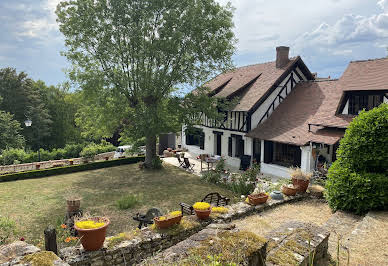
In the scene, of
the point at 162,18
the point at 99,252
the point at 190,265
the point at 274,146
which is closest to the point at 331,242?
the point at 190,265

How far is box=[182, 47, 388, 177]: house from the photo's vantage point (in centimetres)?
1417

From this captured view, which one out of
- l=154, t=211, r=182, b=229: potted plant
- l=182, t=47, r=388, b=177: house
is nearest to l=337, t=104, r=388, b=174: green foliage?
l=182, t=47, r=388, b=177: house

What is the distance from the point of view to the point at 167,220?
253 inches

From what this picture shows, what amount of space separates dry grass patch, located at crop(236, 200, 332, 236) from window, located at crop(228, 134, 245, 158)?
9601mm

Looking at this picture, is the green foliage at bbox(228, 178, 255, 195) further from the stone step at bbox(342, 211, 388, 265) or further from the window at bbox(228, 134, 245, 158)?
the stone step at bbox(342, 211, 388, 265)

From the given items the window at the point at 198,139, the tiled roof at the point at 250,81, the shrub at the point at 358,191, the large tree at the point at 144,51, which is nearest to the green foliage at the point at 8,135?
the large tree at the point at 144,51

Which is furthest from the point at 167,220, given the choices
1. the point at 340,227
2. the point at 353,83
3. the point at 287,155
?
the point at 353,83

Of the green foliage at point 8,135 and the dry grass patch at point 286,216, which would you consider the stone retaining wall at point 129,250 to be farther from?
the green foliage at point 8,135

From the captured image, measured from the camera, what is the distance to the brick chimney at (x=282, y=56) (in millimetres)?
18969

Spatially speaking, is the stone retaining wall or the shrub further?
the shrub

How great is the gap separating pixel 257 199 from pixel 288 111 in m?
10.3

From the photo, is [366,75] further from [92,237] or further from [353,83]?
[92,237]

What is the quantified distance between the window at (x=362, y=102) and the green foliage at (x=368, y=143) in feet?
22.1

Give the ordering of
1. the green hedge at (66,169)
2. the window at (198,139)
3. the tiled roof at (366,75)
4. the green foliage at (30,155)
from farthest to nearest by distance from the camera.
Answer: the window at (198,139) → the green foliage at (30,155) → the green hedge at (66,169) → the tiled roof at (366,75)
